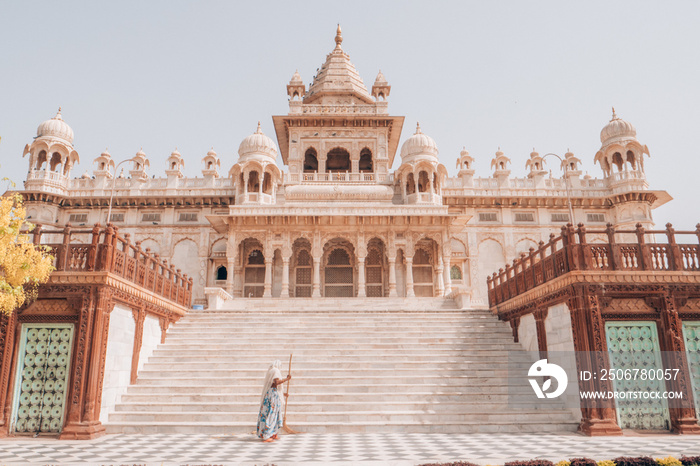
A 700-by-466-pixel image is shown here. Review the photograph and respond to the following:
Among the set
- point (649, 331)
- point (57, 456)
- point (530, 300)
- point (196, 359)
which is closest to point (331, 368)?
point (196, 359)

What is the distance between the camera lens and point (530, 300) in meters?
13.7

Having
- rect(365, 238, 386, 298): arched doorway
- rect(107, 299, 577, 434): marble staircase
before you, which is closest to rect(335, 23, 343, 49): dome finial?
rect(365, 238, 386, 298): arched doorway

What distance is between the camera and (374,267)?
88.3 feet

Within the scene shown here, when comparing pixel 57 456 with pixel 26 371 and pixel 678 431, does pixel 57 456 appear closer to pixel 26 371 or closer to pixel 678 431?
pixel 26 371

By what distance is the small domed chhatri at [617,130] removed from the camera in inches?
1202

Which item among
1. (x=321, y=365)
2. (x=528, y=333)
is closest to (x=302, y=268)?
(x=321, y=365)

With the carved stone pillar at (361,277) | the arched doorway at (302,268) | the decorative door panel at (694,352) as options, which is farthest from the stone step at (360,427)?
the arched doorway at (302,268)

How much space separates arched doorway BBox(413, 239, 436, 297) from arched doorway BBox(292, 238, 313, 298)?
18.9 feet

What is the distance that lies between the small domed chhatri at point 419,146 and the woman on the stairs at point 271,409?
19993 millimetres

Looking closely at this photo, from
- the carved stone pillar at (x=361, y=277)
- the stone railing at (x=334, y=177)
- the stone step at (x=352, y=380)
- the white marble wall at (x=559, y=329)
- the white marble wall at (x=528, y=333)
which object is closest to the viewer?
the white marble wall at (x=559, y=329)

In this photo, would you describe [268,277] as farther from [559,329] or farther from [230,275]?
[559,329]

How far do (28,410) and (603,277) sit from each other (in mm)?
12981

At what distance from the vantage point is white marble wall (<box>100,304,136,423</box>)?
1114 cm

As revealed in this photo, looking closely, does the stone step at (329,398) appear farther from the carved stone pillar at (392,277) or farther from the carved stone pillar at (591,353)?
the carved stone pillar at (392,277)
